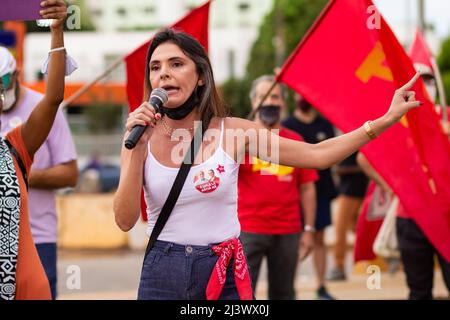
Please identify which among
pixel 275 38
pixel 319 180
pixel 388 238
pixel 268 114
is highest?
pixel 275 38

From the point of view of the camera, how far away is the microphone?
3467 mm

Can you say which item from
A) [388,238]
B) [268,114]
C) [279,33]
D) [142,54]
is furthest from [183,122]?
[279,33]

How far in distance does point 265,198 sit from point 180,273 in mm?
2709

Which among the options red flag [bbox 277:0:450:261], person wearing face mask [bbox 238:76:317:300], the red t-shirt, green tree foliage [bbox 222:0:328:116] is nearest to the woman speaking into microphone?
red flag [bbox 277:0:450:261]

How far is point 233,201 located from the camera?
154 inches

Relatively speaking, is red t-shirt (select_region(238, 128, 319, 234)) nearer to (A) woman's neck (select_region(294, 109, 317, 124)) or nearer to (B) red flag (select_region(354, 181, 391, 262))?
(B) red flag (select_region(354, 181, 391, 262))

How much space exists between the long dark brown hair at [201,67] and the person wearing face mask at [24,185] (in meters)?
0.42

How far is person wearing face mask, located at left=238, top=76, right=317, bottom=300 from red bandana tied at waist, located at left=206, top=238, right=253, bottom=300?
7.82ft

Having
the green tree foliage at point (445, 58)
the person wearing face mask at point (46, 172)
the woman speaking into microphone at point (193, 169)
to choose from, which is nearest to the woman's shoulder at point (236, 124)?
the woman speaking into microphone at point (193, 169)

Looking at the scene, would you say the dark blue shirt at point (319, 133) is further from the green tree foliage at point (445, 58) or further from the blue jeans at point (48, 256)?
the green tree foliage at point (445, 58)

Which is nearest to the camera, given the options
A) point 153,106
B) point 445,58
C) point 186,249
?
point 153,106

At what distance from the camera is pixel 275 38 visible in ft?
123

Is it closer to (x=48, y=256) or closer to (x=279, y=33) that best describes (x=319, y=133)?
(x=48, y=256)

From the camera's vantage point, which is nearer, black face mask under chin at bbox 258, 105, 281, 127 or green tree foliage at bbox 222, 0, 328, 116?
black face mask under chin at bbox 258, 105, 281, 127
